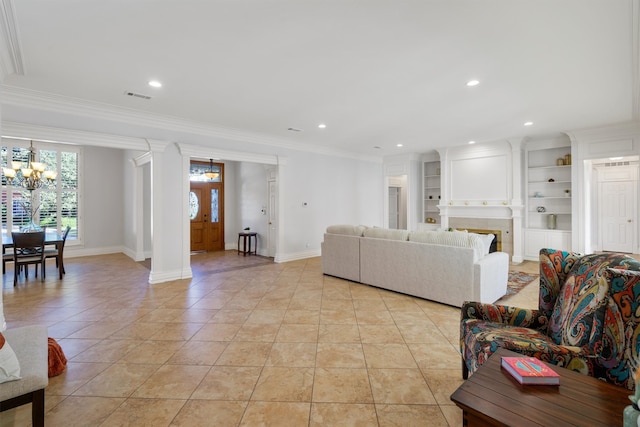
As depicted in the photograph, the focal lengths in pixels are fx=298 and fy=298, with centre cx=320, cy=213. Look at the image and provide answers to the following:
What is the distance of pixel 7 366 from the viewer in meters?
1.53

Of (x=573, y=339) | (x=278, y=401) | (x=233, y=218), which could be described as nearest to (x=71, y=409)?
(x=278, y=401)

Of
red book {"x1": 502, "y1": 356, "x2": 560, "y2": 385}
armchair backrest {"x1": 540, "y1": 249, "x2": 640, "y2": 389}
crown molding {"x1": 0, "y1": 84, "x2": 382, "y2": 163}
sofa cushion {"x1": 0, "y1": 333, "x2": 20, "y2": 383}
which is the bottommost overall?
sofa cushion {"x1": 0, "y1": 333, "x2": 20, "y2": 383}

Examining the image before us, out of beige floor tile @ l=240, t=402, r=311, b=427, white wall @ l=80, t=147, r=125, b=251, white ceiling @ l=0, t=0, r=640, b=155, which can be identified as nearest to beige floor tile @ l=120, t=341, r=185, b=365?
beige floor tile @ l=240, t=402, r=311, b=427

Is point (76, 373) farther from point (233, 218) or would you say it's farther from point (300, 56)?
point (233, 218)

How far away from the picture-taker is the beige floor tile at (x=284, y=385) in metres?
2.09

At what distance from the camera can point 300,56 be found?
2982mm

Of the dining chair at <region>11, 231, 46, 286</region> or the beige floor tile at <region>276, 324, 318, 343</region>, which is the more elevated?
the dining chair at <region>11, 231, 46, 286</region>

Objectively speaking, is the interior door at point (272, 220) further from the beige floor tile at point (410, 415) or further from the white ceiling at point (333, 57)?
the beige floor tile at point (410, 415)

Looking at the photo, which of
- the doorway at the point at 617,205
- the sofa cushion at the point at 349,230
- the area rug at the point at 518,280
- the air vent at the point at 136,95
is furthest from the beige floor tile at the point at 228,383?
the doorway at the point at 617,205

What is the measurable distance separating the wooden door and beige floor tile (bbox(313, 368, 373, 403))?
22.5 ft

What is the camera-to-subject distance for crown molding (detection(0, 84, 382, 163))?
3898 mm

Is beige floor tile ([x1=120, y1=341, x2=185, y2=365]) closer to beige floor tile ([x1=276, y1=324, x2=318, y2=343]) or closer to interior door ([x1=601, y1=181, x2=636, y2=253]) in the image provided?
beige floor tile ([x1=276, y1=324, x2=318, y2=343])

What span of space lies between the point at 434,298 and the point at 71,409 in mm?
3762

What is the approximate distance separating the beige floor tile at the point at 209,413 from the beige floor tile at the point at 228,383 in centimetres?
6
